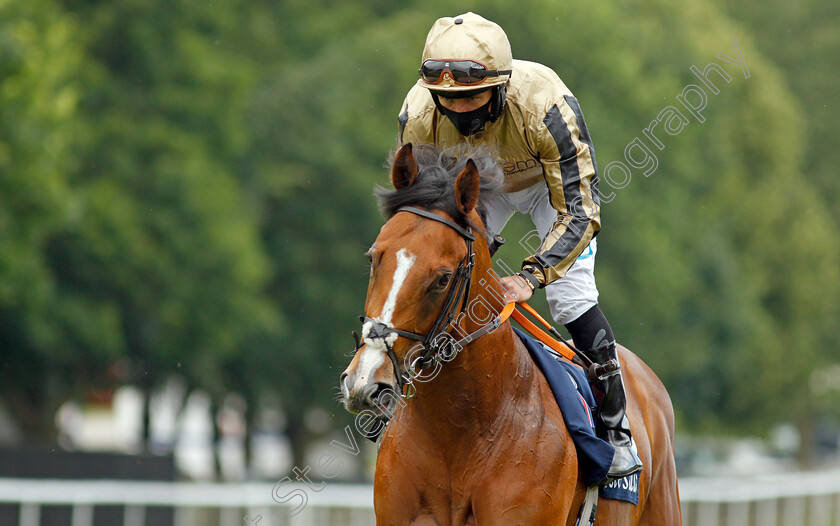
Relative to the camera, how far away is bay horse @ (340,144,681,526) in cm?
442

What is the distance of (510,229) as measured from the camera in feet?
78.3

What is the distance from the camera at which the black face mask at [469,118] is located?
513 centimetres

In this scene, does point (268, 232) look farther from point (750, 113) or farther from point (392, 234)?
point (392, 234)

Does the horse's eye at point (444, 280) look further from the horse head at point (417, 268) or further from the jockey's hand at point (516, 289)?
the jockey's hand at point (516, 289)

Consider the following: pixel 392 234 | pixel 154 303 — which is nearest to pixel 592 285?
pixel 392 234

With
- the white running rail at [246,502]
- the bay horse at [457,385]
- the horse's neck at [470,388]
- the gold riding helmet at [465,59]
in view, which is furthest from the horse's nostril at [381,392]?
the white running rail at [246,502]

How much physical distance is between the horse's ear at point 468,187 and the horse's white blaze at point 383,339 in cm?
39

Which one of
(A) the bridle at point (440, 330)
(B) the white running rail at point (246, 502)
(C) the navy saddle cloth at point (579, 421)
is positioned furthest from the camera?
(B) the white running rail at point (246, 502)

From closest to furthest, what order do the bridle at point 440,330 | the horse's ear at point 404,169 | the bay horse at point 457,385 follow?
the bridle at point 440,330
the bay horse at point 457,385
the horse's ear at point 404,169

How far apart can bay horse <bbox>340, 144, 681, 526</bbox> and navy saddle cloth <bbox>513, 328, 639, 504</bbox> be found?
0.07 meters

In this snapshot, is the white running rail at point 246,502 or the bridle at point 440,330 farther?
the white running rail at point 246,502

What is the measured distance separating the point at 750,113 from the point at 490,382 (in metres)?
32.0

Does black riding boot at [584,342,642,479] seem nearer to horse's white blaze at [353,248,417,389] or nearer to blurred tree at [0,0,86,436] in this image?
horse's white blaze at [353,248,417,389]

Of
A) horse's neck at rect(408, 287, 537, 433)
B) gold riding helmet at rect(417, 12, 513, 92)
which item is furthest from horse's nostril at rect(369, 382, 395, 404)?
gold riding helmet at rect(417, 12, 513, 92)
